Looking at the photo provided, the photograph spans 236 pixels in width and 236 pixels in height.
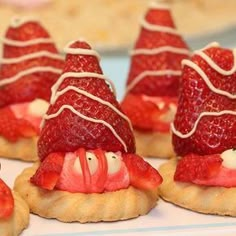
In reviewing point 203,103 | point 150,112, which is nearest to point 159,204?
point 203,103

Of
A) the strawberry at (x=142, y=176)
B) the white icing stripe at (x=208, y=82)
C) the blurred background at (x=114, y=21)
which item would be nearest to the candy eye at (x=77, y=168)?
the strawberry at (x=142, y=176)

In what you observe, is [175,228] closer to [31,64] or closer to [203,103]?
[203,103]

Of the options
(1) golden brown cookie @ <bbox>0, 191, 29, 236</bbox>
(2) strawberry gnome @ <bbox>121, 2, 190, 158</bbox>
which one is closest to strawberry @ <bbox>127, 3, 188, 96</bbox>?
(2) strawberry gnome @ <bbox>121, 2, 190, 158</bbox>

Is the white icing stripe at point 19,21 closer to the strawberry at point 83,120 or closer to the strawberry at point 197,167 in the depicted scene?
the strawberry at point 83,120

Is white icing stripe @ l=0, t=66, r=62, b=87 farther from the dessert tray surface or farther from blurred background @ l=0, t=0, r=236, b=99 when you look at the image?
blurred background @ l=0, t=0, r=236, b=99

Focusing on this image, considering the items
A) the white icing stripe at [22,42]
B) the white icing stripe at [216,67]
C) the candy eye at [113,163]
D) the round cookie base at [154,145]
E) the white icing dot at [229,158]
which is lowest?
the round cookie base at [154,145]

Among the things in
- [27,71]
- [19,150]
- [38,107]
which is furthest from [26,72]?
[19,150]
